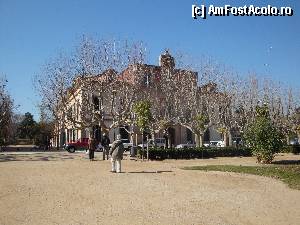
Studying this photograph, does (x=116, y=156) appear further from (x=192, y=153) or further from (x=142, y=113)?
(x=192, y=153)

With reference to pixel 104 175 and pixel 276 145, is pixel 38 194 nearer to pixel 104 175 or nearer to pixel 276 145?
pixel 104 175

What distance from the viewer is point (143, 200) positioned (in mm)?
10070

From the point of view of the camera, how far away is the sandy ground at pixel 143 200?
821 centimetres

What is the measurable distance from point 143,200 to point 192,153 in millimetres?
19361

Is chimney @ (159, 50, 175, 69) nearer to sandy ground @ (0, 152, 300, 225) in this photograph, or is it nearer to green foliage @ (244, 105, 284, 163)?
green foliage @ (244, 105, 284, 163)

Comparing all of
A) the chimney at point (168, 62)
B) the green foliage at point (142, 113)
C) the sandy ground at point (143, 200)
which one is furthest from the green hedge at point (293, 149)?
the sandy ground at point (143, 200)

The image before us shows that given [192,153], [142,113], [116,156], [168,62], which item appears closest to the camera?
[116,156]

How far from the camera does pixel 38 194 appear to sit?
10602mm

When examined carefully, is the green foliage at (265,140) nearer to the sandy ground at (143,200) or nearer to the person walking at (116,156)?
the sandy ground at (143,200)

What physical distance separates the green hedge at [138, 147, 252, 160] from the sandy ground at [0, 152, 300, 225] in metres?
12.0

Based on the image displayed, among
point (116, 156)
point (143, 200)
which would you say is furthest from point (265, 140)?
point (143, 200)

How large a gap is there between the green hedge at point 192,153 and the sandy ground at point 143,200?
473 inches

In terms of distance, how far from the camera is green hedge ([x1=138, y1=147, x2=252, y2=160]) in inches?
1061

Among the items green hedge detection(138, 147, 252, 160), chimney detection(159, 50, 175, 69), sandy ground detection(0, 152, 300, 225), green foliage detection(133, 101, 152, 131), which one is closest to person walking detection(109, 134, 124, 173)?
sandy ground detection(0, 152, 300, 225)
